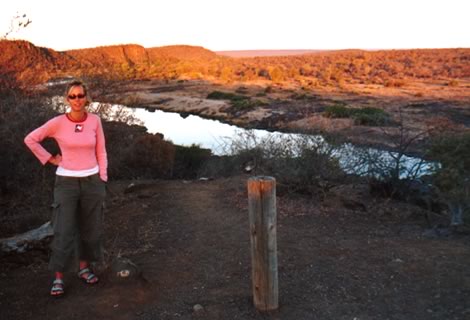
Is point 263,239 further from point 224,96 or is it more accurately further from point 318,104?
point 224,96

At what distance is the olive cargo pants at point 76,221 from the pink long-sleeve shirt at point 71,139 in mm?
153

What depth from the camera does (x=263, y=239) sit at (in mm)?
4285

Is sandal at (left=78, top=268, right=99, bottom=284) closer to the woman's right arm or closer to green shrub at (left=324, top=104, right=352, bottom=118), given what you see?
the woman's right arm

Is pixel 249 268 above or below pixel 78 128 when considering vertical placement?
below

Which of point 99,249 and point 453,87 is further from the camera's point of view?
point 453,87

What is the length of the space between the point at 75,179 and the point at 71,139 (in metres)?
0.36

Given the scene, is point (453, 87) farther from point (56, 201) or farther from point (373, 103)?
point (56, 201)

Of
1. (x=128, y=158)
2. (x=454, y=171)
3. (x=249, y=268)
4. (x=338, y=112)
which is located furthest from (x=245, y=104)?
(x=249, y=268)

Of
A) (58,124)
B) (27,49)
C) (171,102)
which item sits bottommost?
(171,102)

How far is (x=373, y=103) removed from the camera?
28.1 meters

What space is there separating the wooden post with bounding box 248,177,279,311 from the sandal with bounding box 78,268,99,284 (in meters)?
1.56

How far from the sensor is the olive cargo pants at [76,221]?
14.8 ft

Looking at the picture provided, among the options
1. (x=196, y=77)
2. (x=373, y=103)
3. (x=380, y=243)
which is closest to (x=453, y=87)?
(x=373, y=103)

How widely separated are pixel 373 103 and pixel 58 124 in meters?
25.6
